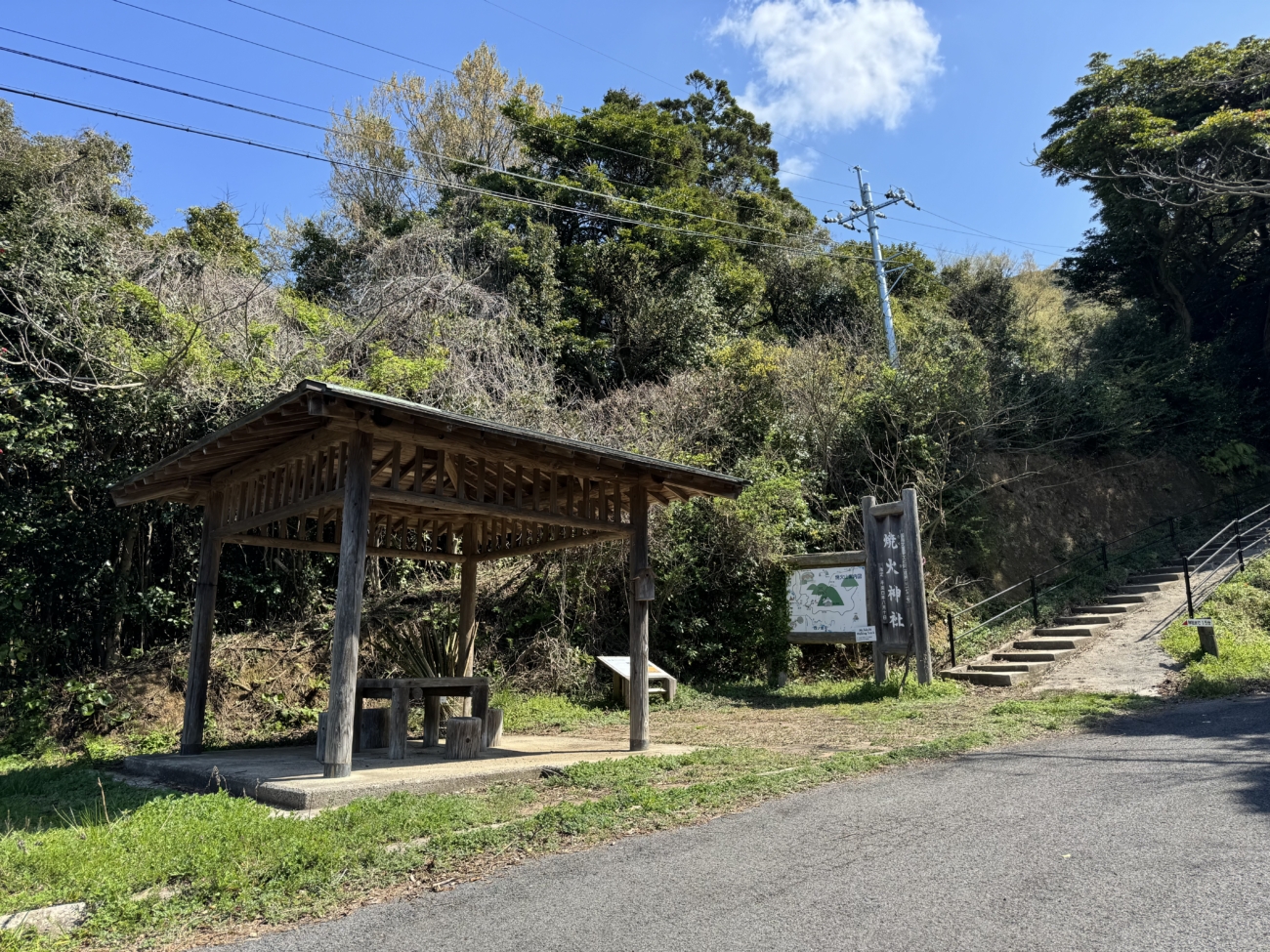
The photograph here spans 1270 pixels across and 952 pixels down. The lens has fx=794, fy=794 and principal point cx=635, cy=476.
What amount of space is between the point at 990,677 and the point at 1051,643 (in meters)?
1.73

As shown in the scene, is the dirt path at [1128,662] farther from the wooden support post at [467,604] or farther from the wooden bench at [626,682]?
the wooden support post at [467,604]

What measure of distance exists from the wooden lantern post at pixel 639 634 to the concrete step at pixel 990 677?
19.3ft

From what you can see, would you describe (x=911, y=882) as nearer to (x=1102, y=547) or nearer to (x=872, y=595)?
(x=872, y=595)

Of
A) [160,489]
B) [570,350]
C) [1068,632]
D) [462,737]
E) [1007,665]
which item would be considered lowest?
[462,737]

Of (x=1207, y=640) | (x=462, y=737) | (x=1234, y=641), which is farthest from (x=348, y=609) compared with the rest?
(x=1234, y=641)

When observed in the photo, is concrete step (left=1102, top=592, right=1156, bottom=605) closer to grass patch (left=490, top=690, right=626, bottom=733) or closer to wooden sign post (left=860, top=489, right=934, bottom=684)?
wooden sign post (left=860, top=489, right=934, bottom=684)

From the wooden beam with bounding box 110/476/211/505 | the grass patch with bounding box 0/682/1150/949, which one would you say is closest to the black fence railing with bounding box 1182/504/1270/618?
the grass patch with bounding box 0/682/1150/949

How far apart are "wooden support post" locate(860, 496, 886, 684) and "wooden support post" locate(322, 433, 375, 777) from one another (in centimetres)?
745

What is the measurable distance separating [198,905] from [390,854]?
0.93 meters

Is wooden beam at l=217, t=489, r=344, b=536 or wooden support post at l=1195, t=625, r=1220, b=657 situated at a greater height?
wooden beam at l=217, t=489, r=344, b=536

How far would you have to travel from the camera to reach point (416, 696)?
8180 mm

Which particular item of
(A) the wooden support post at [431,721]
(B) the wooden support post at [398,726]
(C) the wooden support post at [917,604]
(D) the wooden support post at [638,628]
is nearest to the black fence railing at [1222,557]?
(C) the wooden support post at [917,604]

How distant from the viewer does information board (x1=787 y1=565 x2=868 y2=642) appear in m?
11.4

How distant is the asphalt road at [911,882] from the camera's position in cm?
320
